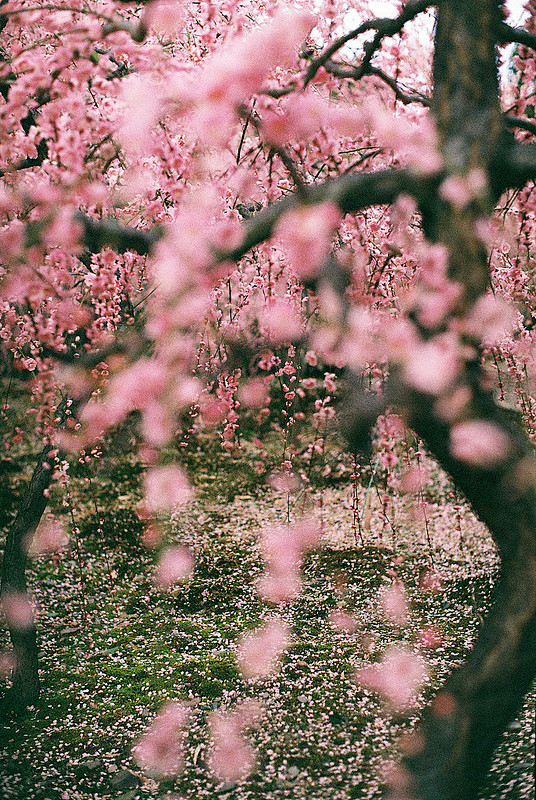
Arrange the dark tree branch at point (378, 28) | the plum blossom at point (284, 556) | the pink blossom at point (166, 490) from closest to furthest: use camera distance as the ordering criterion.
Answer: the dark tree branch at point (378, 28) < the plum blossom at point (284, 556) < the pink blossom at point (166, 490)

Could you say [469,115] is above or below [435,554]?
above

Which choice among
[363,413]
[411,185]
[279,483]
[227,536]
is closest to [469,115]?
[411,185]

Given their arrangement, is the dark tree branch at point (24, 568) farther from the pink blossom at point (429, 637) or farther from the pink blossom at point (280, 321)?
the pink blossom at point (429, 637)

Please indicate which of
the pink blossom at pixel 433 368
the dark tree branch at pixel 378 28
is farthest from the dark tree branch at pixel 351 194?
the dark tree branch at pixel 378 28

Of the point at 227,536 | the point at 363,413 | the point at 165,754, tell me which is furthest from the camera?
the point at 227,536

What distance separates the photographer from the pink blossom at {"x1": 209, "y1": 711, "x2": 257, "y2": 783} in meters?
3.72

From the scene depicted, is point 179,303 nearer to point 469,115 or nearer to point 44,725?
point 469,115

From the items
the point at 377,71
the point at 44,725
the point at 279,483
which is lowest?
the point at 44,725

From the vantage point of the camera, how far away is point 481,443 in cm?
206

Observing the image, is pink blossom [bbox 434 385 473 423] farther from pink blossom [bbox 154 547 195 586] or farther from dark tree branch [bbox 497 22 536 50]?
pink blossom [bbox 154 547 195 586]

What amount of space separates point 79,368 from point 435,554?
505 cm

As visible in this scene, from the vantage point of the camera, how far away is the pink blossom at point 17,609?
4281 millimetres

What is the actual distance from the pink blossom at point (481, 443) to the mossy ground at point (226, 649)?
202 centimetres

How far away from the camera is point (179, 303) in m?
2.32
